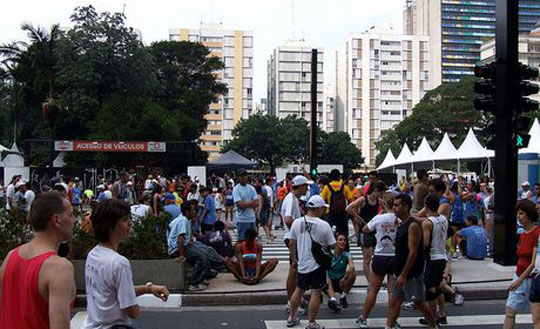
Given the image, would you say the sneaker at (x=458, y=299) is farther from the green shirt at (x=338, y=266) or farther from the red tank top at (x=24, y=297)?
the red tank top at (x=24, y=297)

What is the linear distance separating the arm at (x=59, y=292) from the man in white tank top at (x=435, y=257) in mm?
5096

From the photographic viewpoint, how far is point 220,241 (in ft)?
38.5

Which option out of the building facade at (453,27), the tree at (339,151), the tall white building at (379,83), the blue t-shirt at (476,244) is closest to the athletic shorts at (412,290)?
the blue t-shirt at (476,244)

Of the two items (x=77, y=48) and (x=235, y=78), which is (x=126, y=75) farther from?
(x=235, y=78)

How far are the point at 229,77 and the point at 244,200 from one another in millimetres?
119386

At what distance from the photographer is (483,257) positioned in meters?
12.8

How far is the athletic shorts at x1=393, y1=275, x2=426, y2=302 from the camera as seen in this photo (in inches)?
271

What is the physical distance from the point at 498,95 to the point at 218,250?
6.20m

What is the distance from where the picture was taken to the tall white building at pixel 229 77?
12838 cm

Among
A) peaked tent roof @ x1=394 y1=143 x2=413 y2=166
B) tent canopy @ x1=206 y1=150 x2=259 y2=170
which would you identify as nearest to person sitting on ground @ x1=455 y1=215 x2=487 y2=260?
tent canopy @ x1=206 y1=150 x2=259 y2=170

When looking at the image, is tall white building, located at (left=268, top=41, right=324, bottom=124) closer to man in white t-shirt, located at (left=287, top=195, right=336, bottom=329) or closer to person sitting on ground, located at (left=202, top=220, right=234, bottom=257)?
person sitting on ground, located at (left=202, top=220, right=234, bottom=257)

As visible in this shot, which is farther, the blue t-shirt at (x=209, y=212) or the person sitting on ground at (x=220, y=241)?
the blue t-shirt at (x=209, y=212)

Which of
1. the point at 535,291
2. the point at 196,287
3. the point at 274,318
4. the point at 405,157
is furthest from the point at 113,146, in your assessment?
the point at 535,291

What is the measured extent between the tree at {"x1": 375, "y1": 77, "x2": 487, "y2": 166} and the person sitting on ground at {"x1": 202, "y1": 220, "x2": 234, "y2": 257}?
59.9 meters
